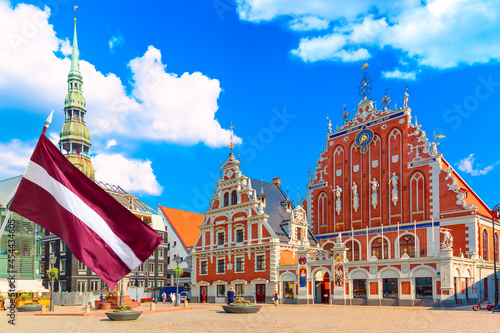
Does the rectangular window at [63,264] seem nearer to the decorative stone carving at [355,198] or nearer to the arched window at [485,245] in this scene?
the decorative stone carving at [355,198]

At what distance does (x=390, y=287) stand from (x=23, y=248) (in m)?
40.2

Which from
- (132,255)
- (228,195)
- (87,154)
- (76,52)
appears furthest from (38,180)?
(76,52)

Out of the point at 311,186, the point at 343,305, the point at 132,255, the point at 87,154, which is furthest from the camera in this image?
the point at 87,154

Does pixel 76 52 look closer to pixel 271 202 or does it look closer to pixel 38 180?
pixel 271 202

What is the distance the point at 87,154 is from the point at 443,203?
65.7 m

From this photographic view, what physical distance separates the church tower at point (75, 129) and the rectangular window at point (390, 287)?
197 feet

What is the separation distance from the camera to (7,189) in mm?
58844

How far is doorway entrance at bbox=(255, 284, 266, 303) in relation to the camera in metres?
47.7

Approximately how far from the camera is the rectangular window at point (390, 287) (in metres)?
39.1

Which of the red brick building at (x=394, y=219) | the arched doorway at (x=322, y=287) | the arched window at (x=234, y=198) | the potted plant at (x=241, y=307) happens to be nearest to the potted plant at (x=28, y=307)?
the potted plant at (x=241, y=307)

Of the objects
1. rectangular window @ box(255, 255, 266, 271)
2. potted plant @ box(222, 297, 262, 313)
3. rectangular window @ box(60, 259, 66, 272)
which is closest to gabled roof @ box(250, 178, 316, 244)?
rectangular window @ box(255, 255, 266, 271)

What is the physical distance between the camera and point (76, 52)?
301 feet

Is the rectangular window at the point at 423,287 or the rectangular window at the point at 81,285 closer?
the rectangular window at the point at 423,287

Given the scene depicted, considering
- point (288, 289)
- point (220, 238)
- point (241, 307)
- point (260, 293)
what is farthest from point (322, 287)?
point (241, 307)
